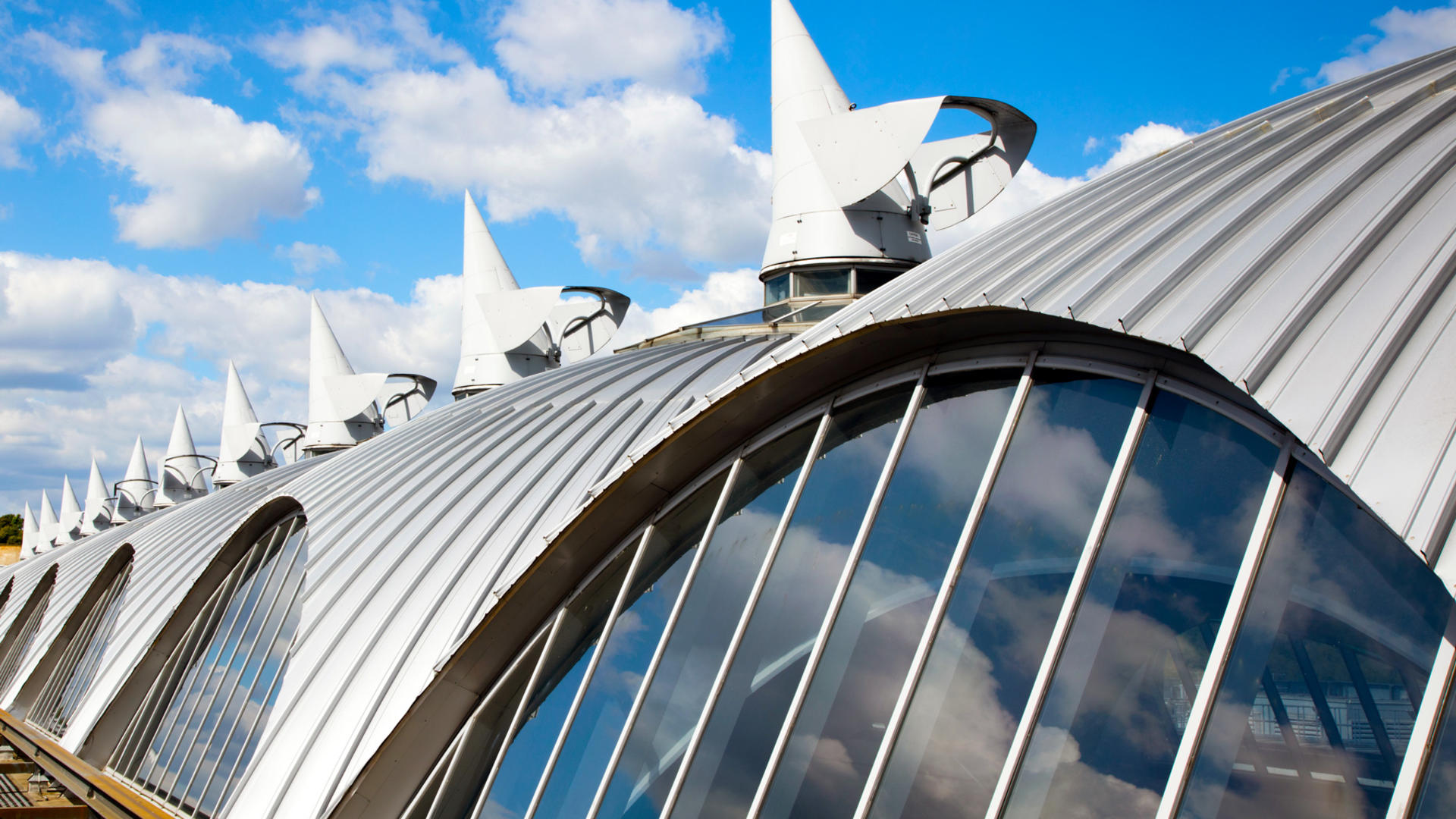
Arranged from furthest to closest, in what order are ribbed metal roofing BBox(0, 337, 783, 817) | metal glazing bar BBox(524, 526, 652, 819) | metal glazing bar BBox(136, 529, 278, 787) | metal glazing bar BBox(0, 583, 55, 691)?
metal glazing bar BBox(0, 583, 55, 691)
metal glazing bar BBox(136, 529, 278, 787)
ribbed metal roofing BBox(0, 337, 783, 817)
metal glazing bar BBox(524, 526, 652, 819)

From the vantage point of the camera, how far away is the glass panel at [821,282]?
18969 mm

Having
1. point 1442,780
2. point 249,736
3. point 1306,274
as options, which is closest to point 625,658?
point 1306,274

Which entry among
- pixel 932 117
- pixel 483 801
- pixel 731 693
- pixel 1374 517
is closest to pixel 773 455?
pixel 731 693

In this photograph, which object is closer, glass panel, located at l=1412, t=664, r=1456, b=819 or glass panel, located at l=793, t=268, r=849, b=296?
glass panel, located at l=1412, t=664, r=1456, b=819

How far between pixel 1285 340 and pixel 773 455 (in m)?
4.45

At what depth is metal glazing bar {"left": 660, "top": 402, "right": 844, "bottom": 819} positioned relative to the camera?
24.8ft

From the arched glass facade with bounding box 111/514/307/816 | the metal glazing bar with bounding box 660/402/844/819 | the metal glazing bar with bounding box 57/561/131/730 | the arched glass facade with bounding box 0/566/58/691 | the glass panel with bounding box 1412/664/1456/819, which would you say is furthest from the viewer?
the arched glass facade with bounding box 0/566/58/691

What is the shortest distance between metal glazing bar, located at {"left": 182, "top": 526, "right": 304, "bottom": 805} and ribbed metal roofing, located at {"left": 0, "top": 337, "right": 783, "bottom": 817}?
87 cm

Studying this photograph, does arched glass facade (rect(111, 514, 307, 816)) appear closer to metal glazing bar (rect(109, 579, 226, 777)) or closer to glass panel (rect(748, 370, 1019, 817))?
metal glazing bar (rect(109, 579, 226, 777))

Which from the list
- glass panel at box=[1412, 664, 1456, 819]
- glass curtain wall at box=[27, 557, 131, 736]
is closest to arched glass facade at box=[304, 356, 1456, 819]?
glass panel at box=[1412, 664, 1456, 819]

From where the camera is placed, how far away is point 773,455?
8.77m

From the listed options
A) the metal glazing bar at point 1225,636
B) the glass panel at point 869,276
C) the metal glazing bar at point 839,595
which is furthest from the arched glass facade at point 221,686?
the metal glazing bar at point 1225,636

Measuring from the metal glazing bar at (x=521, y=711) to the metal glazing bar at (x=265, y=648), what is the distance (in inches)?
200

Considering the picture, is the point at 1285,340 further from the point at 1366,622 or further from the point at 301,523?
the point at 301,523
